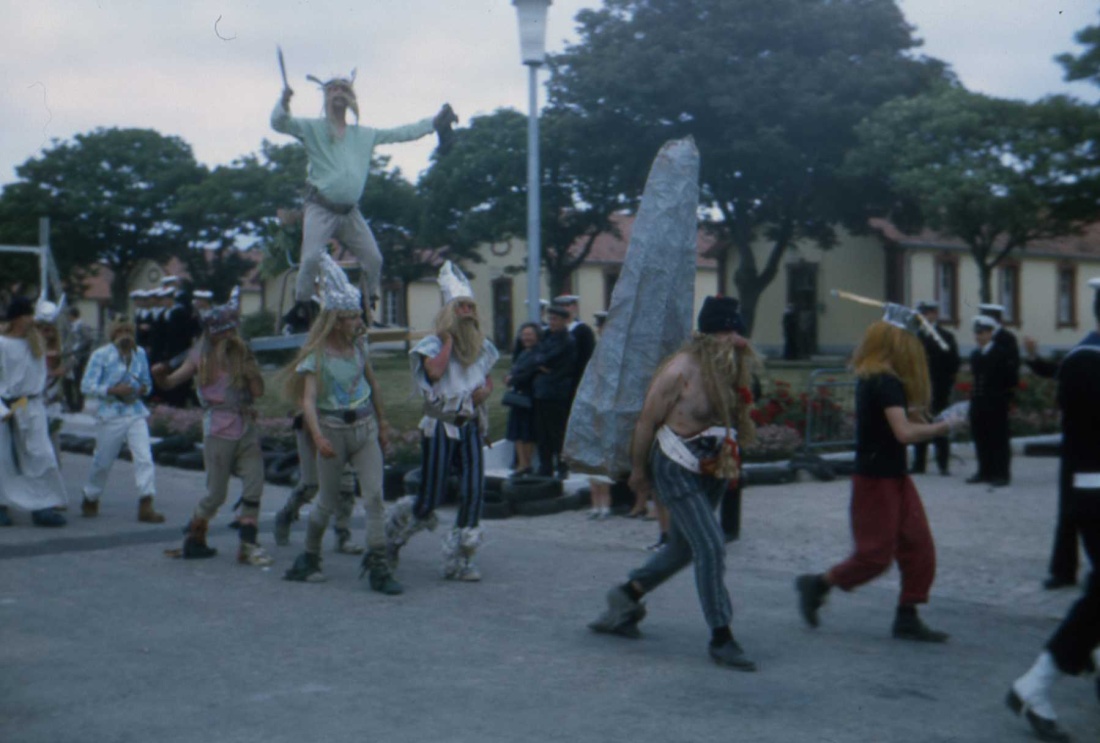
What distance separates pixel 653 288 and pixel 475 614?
3228 mm

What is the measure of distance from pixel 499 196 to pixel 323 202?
3273cm

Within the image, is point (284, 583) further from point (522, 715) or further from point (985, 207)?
point (985, 207)

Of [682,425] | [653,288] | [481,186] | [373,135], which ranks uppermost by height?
[481,186]

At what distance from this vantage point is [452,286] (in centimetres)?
903

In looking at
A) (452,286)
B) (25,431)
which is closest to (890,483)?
(452,286)

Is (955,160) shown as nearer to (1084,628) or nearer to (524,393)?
(524,393)

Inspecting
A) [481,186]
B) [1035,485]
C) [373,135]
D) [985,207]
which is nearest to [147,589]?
[373,135]

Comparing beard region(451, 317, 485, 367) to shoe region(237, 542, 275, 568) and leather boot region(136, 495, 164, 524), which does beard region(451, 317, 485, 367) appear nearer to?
shoe region(237, 542, 275, 568)

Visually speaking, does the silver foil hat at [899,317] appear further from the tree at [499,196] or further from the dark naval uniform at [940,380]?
the tree at [499,196]

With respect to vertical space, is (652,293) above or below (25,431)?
above

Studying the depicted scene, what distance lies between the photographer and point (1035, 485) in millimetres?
14188

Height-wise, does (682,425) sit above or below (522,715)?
above

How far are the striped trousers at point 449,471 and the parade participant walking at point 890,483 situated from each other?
2.50m

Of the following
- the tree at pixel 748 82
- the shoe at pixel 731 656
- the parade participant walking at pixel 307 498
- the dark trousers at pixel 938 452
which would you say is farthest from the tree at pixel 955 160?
the shoe at pixel 731 656
